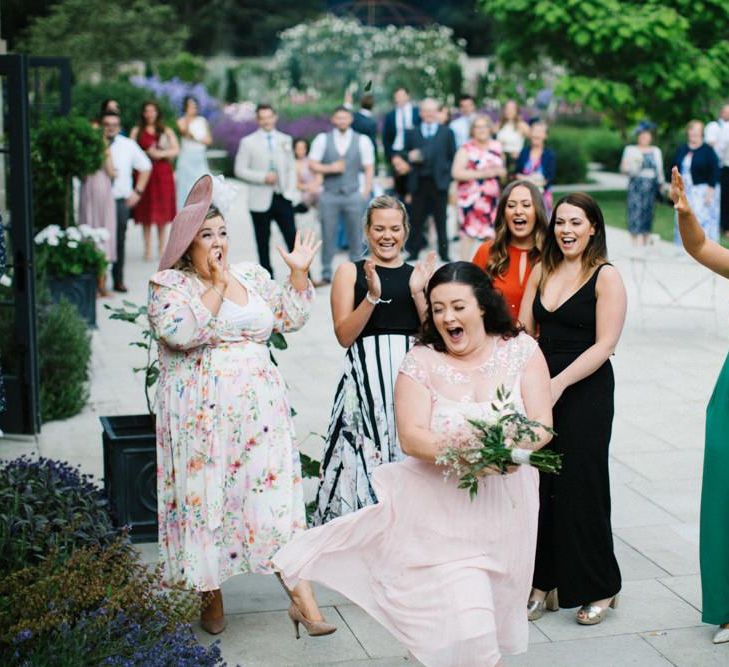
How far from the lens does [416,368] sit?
15.4 ft

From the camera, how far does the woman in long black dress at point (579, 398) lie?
5754 millimetres

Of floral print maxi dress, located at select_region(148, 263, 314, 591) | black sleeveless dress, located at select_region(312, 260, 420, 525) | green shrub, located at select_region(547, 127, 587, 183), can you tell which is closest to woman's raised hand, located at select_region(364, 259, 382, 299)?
black sleeveless dress, located at select_region(312, 260, 420, 525)

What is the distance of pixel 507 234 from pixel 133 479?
7.57 feet

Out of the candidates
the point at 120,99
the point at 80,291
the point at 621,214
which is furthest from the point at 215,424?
the point at 120,99

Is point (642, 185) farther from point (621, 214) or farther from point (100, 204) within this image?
point (100, 204)

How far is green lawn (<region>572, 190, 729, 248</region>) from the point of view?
70.0 ft

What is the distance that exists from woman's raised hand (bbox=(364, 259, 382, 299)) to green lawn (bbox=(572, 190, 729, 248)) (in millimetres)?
14364

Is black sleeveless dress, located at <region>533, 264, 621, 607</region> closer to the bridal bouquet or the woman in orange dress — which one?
the woman in orange dress

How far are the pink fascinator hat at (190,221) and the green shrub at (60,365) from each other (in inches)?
162

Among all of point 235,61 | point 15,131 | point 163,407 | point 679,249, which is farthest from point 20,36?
point 163,407

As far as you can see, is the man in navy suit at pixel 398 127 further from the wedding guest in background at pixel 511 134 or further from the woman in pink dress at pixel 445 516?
the woman in pink dress at pixel 445 516

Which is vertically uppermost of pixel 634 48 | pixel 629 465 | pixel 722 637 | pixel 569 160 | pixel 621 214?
pixel 634 48

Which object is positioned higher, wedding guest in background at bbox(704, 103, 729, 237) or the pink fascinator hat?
wedding guest in background at bbox(704, 103, 729, 237)

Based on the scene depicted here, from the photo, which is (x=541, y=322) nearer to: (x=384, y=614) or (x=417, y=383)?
(x=417, y=383)
